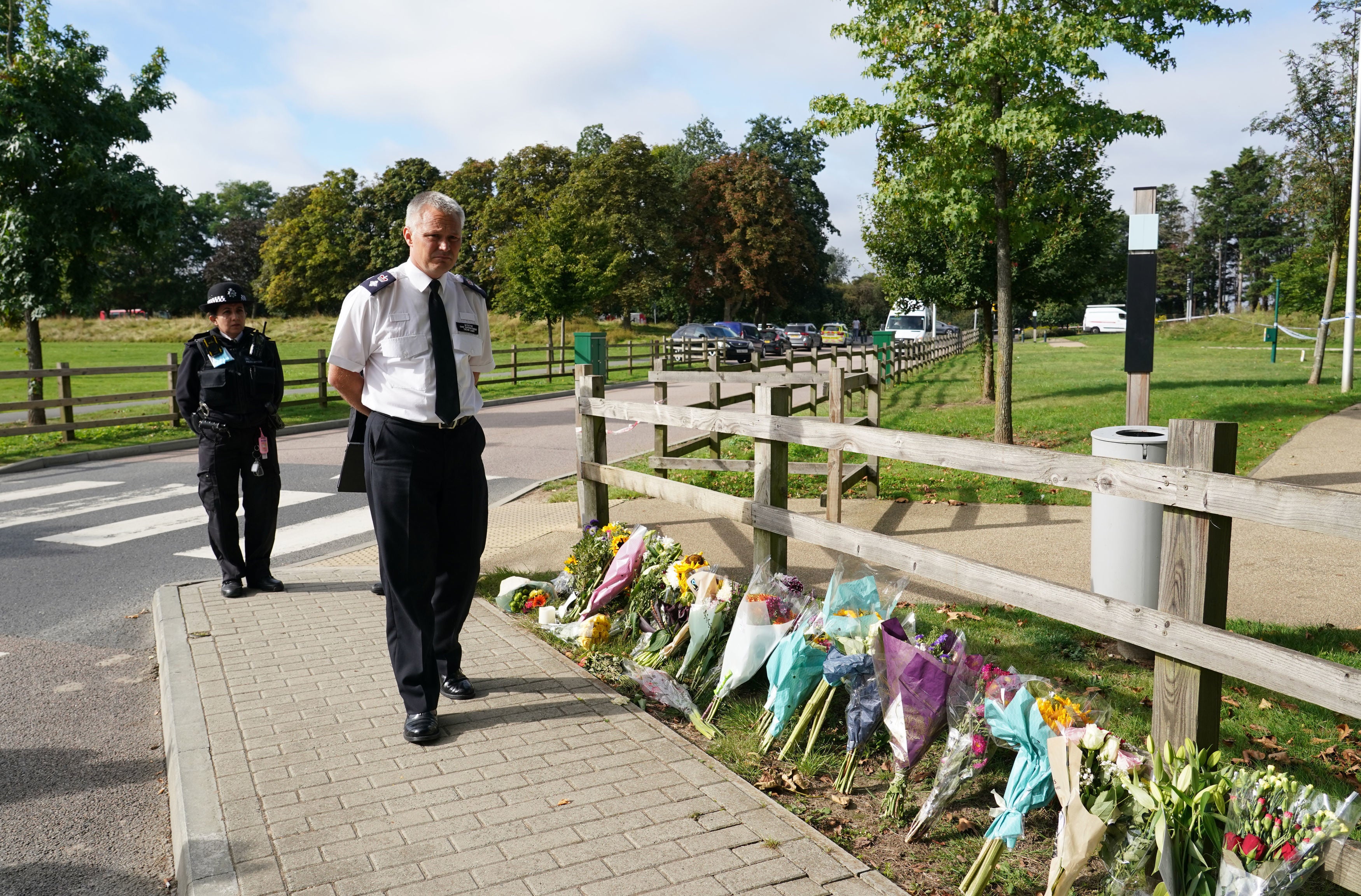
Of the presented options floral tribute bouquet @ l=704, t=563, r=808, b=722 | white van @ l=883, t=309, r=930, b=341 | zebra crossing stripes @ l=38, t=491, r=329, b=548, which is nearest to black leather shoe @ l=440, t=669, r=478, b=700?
floral tribute bouquet @ l=704, t=563, r=808, b=722

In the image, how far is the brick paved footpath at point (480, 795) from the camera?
3.10 m

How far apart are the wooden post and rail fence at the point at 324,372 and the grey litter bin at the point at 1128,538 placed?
525 centimetres

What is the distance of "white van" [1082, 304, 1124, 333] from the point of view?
8050 centimetres

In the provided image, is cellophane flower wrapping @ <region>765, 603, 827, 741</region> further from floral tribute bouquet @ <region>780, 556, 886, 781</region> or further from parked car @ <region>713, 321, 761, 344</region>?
parked car @ <region>713, 321, 761, 344</region>

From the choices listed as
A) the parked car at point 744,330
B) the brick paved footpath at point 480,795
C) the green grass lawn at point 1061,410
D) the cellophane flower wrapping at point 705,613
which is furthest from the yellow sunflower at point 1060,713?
the parked car at point 744,330

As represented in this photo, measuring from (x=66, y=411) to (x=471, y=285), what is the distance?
48.5ft

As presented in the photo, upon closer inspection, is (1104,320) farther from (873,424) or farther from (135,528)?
(135,528)

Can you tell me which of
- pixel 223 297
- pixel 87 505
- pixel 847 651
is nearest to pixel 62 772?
pixel 223 297

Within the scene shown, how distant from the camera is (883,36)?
1313 centimetres

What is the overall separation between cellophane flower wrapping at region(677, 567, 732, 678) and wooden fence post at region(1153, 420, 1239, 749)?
78.2 inches

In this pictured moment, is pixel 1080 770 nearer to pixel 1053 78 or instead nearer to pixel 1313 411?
pixel 1053 78

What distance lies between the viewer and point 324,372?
2138cm

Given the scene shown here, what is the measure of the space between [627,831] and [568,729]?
94 centimetres

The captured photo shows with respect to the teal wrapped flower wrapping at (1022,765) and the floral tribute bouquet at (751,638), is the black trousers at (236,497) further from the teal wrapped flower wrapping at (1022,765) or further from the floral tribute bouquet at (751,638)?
the teal wrapped flower wrapping at (1022,765)
